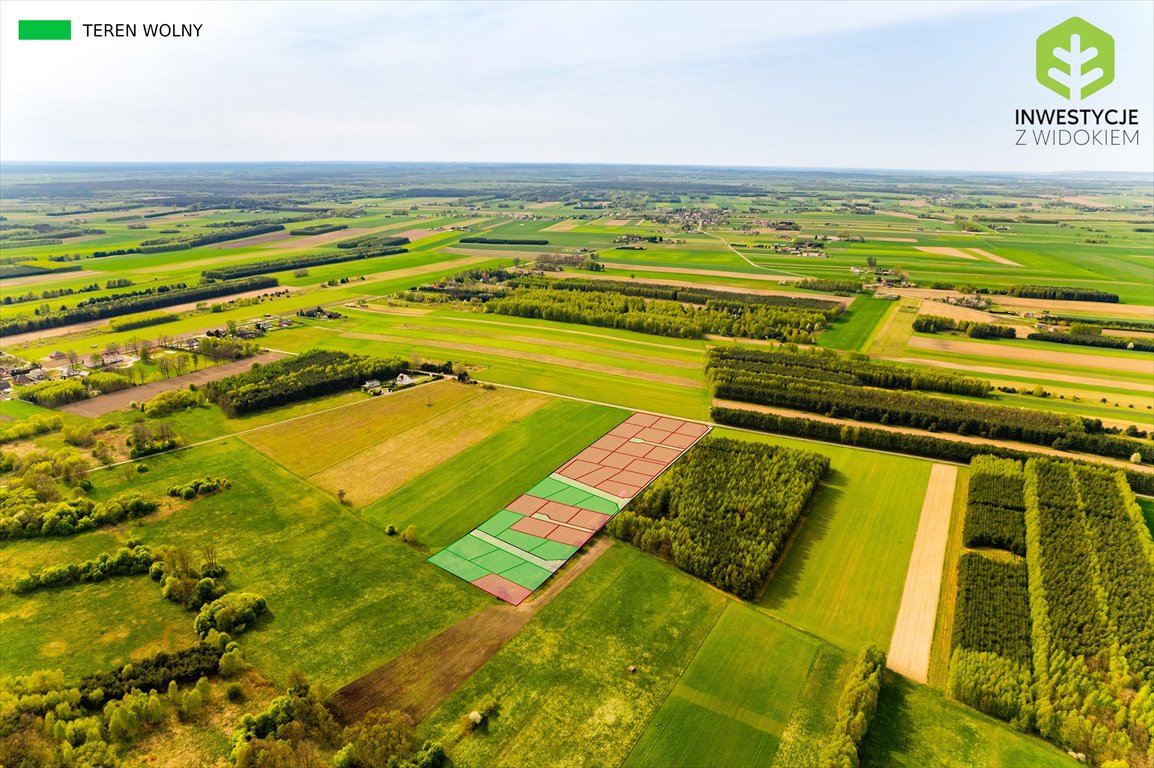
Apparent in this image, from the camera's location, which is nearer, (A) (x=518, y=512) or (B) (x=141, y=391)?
(A) (x=518, y=512)

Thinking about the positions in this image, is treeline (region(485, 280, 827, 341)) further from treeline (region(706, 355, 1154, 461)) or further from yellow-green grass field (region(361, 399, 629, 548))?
yellow-green grass field (region(361, 399, 629, 548))

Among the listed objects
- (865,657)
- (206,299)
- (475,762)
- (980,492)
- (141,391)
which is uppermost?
(206,299)

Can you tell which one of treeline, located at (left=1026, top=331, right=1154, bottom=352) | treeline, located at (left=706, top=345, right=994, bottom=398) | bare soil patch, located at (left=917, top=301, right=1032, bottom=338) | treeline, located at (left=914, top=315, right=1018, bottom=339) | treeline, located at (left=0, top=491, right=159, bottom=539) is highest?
bare soil patch, located at (left=917, top=301, right=1032, bottom=338)

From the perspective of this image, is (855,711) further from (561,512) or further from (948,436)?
(948,436)

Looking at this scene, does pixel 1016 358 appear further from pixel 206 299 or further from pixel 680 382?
pixel 206 299

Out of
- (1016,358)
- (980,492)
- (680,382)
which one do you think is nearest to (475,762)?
(980,492)

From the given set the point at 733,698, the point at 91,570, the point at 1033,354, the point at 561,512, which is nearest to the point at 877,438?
the point at 561,512

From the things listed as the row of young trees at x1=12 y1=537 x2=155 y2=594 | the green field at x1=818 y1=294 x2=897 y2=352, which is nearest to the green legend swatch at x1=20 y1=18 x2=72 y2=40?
the row of young trees at x1=12 y1=537 x2=155 y2=594
